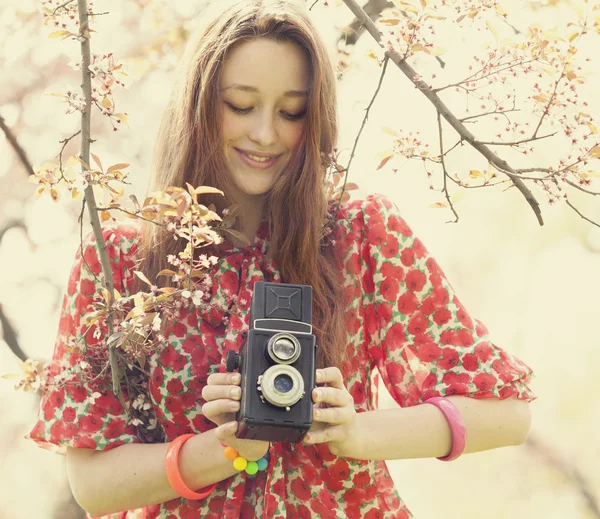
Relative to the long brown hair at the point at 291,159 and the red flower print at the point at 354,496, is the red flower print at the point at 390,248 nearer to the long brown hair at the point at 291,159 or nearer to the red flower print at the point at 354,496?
the long brown hair at the point at 291,159

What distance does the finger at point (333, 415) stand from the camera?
1.36 metres

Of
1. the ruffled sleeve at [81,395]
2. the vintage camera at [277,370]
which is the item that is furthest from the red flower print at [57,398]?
the vintage camera at [277,370]

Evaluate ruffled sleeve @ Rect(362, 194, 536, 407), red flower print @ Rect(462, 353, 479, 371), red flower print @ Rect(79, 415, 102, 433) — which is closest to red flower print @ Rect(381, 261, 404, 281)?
ruffled sleeve @ Rect(362, 194, 536, 407)

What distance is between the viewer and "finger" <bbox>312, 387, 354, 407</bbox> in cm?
131

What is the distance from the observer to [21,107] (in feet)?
9.60

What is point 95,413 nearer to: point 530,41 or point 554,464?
point 530,41

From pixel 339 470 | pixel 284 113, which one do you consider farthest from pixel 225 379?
pixel 284 113

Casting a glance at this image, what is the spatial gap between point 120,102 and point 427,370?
1.84 m

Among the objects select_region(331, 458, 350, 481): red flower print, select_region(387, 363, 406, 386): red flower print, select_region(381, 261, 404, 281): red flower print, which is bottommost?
select_region(331, 458, 350, 481): red flower print

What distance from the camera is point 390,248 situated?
1.69 m

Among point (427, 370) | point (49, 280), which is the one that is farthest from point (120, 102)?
point (427, 370)

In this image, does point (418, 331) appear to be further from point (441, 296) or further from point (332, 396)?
point (332, 396)

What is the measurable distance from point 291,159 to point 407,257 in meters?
0.31

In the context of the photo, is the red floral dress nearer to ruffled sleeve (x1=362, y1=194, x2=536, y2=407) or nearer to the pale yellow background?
ruffled sleeve (x1=362, y1=194, x2=536, y2=407)
